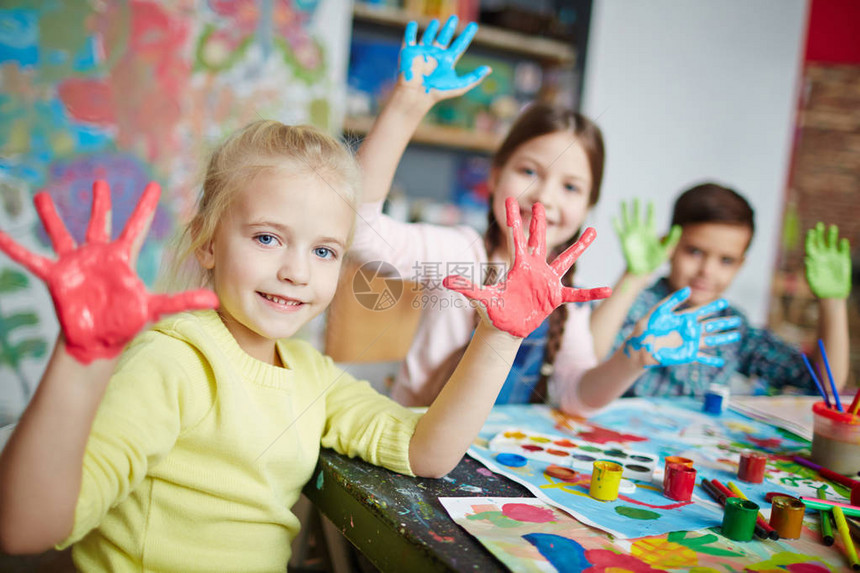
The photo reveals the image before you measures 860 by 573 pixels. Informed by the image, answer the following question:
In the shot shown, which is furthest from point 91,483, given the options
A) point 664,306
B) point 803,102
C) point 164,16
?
point 803,102

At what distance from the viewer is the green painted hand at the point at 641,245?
1.40 meters

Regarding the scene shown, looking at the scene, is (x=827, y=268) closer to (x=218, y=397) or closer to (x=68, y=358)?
(x=218, y=397)

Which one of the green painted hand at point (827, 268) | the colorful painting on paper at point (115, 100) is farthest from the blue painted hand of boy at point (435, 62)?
the colorful painting on paper at point (115, 100)

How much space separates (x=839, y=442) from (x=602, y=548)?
45cm

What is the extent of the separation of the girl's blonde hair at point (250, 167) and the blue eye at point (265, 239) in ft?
0.17

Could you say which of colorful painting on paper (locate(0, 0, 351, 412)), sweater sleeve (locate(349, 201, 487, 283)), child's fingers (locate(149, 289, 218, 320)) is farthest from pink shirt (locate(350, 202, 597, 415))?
colorful painting on paper (locate(0, 0, 351, 412))

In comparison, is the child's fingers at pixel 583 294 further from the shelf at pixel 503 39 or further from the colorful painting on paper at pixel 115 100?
the shelf at pixel 503 39

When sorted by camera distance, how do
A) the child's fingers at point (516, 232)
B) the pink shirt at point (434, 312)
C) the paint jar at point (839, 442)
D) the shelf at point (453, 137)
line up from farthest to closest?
1. the shelf at point (453, 137)
2. the pink shirt at point (434, 312)
3. the paint jar at point (839, 442)
4. the child's fingers at point (516, 232)

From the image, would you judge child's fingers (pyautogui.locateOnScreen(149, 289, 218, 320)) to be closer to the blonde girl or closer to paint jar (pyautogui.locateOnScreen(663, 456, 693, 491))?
the blonde girl

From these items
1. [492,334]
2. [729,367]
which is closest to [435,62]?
[492,334]

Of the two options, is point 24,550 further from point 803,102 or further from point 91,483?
point 803,102

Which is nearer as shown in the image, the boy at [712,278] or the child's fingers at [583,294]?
the child's fingers at [583,294]

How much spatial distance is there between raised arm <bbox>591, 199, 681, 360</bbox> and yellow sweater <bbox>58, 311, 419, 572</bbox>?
0.74 meters

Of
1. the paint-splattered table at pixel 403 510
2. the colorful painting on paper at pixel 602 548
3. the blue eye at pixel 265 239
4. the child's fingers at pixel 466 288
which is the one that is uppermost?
the blue eye at pixel 265 239
